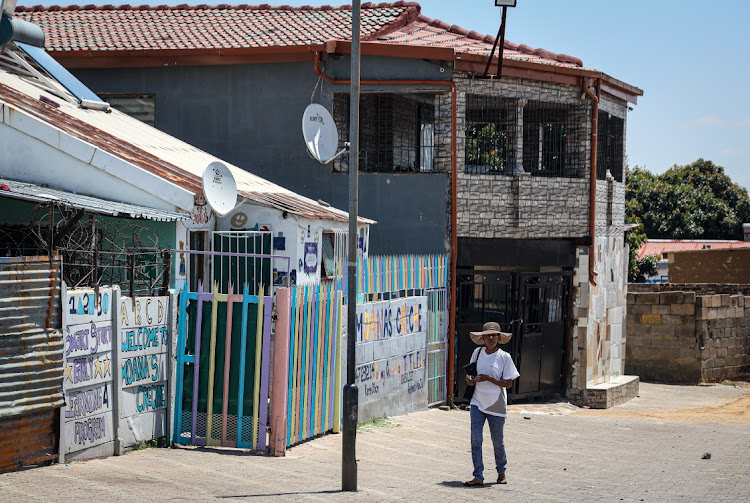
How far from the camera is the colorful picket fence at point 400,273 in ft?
47.5

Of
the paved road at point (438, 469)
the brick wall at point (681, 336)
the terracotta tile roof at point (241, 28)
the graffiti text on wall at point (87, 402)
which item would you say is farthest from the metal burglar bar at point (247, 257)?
the brick wall at point (681, 336)

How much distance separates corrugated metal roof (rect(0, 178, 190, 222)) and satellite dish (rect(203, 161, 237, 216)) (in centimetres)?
46

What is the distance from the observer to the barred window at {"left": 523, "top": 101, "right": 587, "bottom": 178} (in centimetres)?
1995

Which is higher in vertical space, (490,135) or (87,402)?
(490,135)

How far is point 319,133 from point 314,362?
5.26 metres

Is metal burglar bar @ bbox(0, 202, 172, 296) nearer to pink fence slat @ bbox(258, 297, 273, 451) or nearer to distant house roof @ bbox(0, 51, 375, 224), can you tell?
distant house roof @ bbox(0, 51, 375, 224)

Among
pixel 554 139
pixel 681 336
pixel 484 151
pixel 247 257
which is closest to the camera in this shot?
pixel 247 257

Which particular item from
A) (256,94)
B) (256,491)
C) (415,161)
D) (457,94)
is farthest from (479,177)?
(256,491)

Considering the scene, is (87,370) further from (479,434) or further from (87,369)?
(479,434)

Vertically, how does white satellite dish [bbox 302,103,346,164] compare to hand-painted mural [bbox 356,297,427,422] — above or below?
above

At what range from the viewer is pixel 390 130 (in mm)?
20812

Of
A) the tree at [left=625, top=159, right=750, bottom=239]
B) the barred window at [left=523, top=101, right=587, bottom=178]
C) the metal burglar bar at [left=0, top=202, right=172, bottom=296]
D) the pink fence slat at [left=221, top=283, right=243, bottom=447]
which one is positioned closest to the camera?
the metal burglar bar at [left=0, top=202, right=172, bottom=296]

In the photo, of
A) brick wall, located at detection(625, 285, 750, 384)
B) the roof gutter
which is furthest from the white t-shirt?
brick wall, located at detection(625, 285, 750, 384)

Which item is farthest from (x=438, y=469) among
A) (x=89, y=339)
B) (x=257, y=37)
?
(x=257, y=37)
